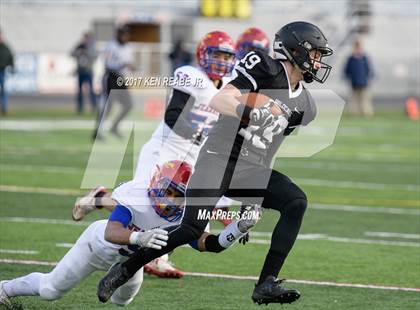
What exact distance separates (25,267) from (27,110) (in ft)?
63.2

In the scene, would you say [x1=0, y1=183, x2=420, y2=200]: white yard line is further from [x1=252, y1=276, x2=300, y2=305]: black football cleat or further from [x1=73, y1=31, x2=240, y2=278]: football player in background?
[x1=252, y1=276, x2=300, y2=305]: black football cleat

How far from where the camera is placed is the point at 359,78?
89.7 feet

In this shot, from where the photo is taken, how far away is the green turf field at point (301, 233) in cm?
717

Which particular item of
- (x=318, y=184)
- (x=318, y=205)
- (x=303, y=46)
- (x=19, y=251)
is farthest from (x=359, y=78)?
(x=303, y=46)

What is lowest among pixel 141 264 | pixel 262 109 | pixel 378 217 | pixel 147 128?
pixel 147 128

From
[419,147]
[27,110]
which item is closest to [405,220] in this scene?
[419,147]

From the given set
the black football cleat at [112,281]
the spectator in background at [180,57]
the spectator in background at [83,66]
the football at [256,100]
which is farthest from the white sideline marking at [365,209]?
the spectator in background at [83,66]

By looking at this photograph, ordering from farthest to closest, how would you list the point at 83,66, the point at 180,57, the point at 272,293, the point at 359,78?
the point at 359,78 < the point at 83,66 < the point at 180,57 < the point at 272,293

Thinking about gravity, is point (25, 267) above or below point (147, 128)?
above

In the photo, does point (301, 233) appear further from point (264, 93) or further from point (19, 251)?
point (264, 93)

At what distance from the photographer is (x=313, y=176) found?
48.8 ft

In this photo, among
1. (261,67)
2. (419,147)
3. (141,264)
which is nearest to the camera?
(141,264)

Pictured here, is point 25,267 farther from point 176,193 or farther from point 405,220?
point 405,220

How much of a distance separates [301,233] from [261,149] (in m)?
3.65
